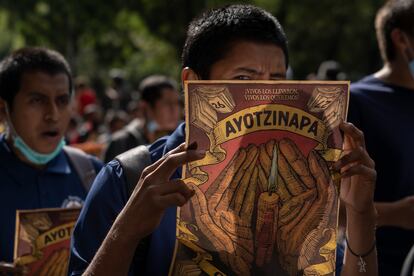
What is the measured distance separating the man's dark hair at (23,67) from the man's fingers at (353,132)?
2.33m

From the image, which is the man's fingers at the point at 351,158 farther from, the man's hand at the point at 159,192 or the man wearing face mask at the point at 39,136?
the man wearing face mask at the point at 39,136

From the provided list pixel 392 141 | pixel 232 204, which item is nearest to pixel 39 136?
pixel 392 141

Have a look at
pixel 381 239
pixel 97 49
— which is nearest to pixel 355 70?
pixel 97 49

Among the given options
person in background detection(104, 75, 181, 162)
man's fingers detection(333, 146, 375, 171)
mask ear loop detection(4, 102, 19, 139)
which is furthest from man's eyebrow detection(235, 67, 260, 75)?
person in background detection(104, 75, 181, 162)

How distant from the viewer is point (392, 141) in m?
3.94

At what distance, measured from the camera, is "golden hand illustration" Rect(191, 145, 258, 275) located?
7.09 feet

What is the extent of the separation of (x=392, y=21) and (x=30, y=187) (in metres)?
2.06

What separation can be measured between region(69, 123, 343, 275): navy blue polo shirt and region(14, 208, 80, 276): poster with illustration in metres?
1.07

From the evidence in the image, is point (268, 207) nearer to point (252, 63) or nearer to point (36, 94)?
point (252, 63)

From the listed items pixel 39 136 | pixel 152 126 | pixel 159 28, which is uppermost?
pixel 159 28

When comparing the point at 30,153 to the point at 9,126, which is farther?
the point at 9,126

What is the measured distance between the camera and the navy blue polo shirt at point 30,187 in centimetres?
369

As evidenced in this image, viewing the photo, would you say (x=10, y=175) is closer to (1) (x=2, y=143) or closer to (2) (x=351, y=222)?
(1) (x=2, y=143)

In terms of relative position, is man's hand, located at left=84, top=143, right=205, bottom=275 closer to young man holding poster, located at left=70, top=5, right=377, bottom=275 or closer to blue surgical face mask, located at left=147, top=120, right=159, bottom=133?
young man holding poster, located at left=70, top=5, right=377, bottom=275
